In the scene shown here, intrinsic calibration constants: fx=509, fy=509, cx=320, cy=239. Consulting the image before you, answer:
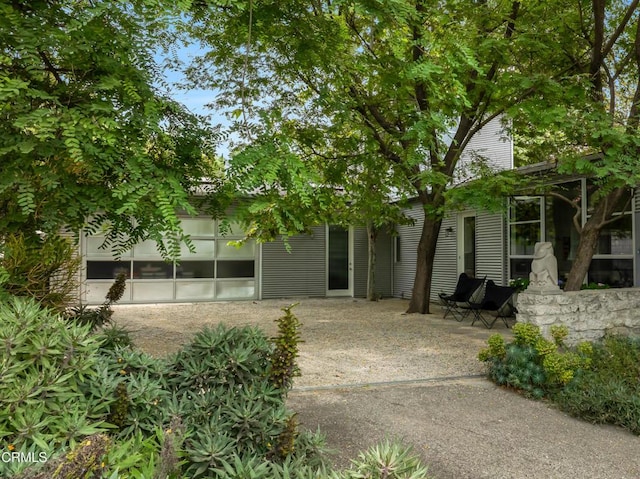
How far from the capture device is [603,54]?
753 centimetres

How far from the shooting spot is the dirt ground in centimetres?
618

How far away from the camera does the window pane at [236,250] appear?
46.2 feet

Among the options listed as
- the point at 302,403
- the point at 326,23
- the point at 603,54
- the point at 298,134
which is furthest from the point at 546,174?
the point at 302,403

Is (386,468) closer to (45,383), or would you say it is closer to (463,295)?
(45,383)

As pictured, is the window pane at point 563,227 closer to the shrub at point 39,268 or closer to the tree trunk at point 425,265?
the tree trunk at point 425,265

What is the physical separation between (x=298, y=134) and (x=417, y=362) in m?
4.44

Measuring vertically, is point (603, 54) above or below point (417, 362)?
above

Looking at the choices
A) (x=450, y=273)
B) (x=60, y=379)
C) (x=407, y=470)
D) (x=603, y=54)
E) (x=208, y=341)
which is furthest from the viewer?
(x=450, y=273)

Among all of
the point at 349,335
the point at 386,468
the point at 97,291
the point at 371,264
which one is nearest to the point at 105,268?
the point at 97,291

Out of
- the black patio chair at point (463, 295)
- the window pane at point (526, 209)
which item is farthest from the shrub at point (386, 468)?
the window pane at point (526, 209)

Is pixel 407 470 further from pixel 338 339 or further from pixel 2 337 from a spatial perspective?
pixel 338 339

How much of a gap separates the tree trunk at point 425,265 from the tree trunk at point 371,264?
3145 millimetres

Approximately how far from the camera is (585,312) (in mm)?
6547

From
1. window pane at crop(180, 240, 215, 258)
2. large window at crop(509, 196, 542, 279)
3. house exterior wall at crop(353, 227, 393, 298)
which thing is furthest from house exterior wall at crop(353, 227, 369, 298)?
large window at crop(509, 196, 542, 279)
